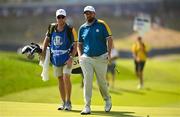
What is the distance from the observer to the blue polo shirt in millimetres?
9734

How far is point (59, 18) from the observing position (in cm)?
1012

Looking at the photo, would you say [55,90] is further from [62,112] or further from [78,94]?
[62,112]

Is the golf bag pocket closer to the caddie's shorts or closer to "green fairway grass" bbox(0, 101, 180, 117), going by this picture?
the caddie's shorts

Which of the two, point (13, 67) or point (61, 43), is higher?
point (61, 43)

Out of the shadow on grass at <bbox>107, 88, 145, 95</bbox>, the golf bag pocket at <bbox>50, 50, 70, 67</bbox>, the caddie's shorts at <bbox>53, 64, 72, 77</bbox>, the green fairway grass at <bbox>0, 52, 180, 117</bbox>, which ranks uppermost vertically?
the golf bag pocket at <bbox>50, 50, 70, 67</bbox>

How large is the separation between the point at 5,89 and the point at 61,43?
5061 millimetres

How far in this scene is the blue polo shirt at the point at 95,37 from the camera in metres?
9.73

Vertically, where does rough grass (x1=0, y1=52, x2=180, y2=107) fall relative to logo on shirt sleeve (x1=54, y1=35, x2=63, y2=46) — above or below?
below

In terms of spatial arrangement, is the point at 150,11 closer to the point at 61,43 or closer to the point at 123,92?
the point at 123,92

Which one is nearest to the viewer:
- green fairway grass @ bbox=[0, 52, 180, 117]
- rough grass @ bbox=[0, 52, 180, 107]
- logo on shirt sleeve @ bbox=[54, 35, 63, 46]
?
logo on shirt sleeve @ bbox=[54, 35, 63, 46]

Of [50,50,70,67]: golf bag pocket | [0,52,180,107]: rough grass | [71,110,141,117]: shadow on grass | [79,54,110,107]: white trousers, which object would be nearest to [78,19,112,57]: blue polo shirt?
[79,54,110,107]: white trousers

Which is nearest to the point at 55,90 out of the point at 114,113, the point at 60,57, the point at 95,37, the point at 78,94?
the point at 78,94

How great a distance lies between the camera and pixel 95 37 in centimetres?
973

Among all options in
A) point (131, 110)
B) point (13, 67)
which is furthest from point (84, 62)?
point (13, 67)
